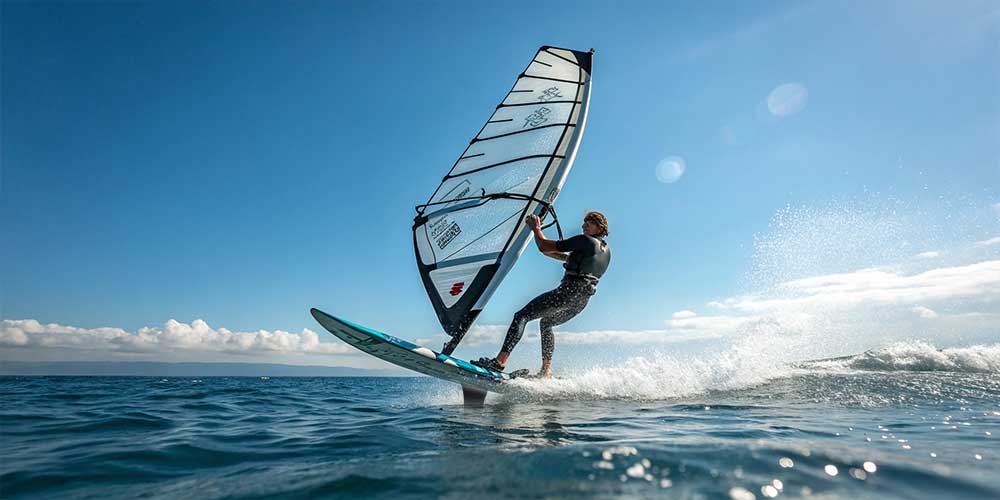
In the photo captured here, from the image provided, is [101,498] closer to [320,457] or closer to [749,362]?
[320,457]

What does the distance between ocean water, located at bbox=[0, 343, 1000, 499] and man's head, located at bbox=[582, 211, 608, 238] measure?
2135mm

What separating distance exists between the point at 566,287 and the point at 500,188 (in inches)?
75.6

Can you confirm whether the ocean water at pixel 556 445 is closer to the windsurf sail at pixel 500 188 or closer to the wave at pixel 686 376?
the wave at pixel 686 376

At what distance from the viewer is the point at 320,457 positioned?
3.11 m

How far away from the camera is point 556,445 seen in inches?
118

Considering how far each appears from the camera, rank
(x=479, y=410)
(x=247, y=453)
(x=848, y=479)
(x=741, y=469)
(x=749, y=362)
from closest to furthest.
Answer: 1. (x=848, y=479)
2. (x=741, y=469)
3. (x=247, y=453)
4. (x=479, y=410)
5. (x=749, y=362)

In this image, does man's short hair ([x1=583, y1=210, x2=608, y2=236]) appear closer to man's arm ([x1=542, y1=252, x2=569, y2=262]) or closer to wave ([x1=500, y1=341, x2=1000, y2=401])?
man's arm ([x1=542, y1=252, x2=569, y2=262])

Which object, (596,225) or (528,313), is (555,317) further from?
(596,225)

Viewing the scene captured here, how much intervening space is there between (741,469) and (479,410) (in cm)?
393

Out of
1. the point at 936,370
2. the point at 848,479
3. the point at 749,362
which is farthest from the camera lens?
the point at 936,370

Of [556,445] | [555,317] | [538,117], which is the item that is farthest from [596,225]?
[556,445]

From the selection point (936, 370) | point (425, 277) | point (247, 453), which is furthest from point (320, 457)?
point (936, 370)

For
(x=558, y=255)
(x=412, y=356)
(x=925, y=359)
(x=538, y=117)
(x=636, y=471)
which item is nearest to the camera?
(x=636, y=471)

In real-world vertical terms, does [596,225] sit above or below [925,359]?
above
